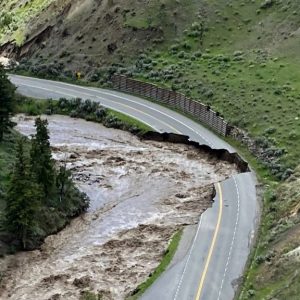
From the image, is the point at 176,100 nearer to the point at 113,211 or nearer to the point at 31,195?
the point at 113,211

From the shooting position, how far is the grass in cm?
3878

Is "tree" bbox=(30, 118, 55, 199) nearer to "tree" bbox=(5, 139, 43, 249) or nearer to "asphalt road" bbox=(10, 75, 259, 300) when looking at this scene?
"tree" bbox=(5, 139, 43, 249)

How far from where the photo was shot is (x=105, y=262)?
43812 mm

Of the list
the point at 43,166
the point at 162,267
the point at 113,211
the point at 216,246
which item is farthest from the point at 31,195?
the point at 216,246

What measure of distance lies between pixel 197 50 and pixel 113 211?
41.7m

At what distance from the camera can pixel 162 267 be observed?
41.7m

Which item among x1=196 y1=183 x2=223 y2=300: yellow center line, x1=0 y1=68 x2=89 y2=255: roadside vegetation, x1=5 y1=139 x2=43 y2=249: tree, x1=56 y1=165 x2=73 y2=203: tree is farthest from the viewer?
x1=56 y1=165 x2=73 y2=203: tree

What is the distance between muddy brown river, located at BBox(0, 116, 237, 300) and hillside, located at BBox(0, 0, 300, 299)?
24.8ft

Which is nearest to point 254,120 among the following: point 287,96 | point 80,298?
point 287,96

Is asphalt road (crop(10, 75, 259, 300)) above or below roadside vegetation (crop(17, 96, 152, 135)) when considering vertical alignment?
below

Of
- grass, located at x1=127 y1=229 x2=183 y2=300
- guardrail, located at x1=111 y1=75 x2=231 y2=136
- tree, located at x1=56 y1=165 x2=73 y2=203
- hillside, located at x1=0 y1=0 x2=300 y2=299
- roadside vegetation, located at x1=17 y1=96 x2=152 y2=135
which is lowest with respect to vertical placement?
grass, located at x1=127 y1=229 x2=183 y2=300

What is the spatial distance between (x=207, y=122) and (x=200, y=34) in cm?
2360

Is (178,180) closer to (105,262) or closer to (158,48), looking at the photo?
(105,262)

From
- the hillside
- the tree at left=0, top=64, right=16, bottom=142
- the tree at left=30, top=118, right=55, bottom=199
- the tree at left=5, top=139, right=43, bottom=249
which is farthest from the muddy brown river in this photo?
the hillside
